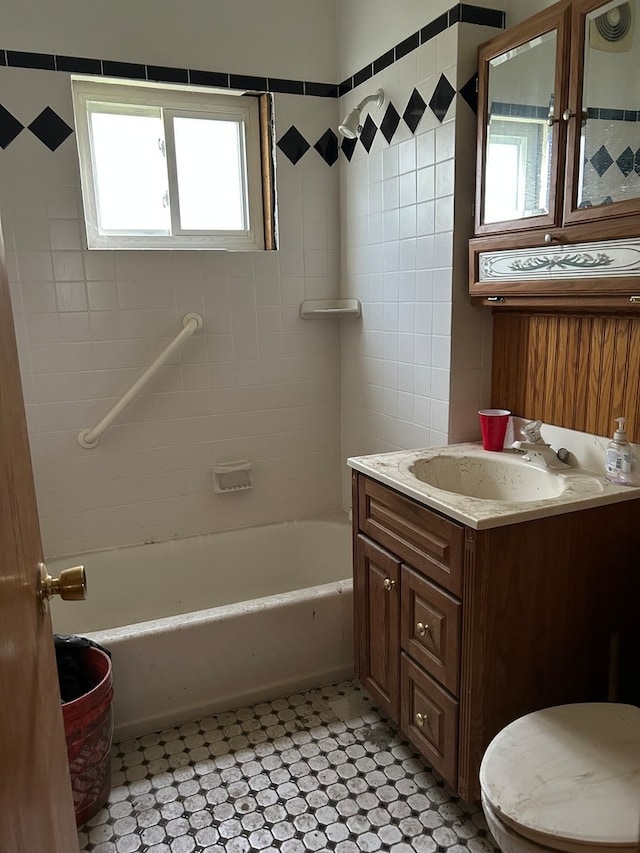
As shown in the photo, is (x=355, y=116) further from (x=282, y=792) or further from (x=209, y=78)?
(x=282, y=792)

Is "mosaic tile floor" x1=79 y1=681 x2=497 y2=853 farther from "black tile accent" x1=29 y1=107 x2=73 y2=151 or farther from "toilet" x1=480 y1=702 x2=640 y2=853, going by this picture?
"black tile accent" x1=29 y1=107 x2=73 y2=151

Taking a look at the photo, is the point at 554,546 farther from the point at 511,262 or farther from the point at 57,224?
the point at 57,224

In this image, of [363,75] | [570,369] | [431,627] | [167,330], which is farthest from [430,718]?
[363,75]

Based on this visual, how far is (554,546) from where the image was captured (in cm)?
149

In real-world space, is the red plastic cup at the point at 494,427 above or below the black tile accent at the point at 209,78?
below

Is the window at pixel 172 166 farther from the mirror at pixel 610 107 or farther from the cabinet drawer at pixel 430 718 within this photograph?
the cabinet drawer at pixel 430 718

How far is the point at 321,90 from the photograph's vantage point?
2.54 meters

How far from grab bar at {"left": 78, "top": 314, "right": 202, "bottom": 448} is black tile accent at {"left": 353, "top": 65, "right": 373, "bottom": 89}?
1120 mm

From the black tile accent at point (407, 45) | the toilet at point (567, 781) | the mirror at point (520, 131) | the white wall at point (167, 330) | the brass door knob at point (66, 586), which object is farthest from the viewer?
the white wall at point (167, 330)

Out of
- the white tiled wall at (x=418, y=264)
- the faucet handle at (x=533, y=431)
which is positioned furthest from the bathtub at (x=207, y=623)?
the faucet handle at (x=533, y=431)

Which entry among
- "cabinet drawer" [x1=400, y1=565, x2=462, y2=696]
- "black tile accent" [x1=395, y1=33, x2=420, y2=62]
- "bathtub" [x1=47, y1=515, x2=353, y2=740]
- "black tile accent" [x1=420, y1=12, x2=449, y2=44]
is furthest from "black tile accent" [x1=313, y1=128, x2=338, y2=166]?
"cabinet drawer" [x1=400, y1=565, x2=462, y2=696]

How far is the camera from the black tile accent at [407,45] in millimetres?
2035

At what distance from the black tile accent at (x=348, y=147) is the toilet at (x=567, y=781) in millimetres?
2094

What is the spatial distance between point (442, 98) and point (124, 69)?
1158 mm
